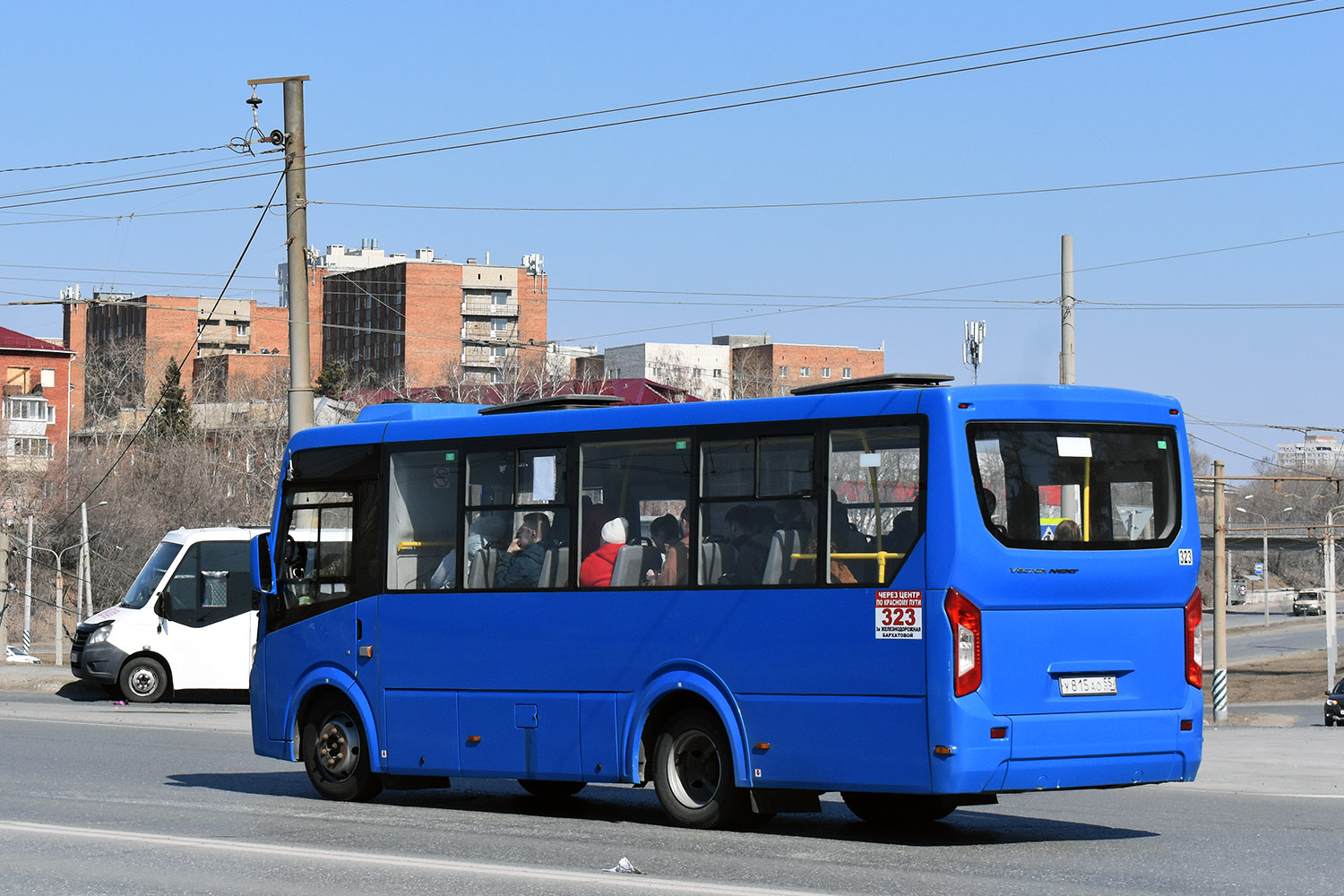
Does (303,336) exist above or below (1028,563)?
above

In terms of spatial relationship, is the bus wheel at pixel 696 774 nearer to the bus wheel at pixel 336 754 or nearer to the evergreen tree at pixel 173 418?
the bus wheel at pixel 336 754

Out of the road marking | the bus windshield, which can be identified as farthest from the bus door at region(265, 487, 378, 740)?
the bus windshield

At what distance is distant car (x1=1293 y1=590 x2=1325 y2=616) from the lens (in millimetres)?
140500

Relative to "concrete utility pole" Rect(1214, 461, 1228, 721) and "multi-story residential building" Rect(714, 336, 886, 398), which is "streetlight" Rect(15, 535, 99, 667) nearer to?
"concrete utility pole" Rect(1214, 461, 1228, 721)

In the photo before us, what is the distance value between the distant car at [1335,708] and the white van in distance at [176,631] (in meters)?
27.8

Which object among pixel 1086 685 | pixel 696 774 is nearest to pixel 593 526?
pixel 696 774

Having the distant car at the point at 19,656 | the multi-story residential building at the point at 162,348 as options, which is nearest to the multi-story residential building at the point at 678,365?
the multi-story residential building at the point at 162,348

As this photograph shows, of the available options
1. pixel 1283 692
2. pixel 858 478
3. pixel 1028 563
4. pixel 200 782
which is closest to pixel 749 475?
pixel 858 478

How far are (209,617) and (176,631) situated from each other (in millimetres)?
603

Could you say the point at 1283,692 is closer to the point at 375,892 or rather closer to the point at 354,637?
the point at 354,637

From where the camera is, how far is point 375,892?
8.84 meters

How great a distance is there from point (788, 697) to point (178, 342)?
155364 mm

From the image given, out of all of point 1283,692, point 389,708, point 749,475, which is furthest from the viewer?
point 1283,692

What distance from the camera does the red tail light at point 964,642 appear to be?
34.0ft
